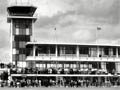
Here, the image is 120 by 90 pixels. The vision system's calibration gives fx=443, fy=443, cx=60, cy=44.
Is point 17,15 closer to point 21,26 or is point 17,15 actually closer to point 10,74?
point 21,26

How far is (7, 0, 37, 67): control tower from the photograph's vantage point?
9931 centimetres

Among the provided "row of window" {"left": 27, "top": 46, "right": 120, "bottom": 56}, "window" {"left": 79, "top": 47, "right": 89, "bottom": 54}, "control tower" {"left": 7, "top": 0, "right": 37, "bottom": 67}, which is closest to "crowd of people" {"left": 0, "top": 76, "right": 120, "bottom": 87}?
"row of window" {"left": 27, "top": 46, "right": 120, "bottom": 56}

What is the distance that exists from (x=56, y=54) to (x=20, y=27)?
43.6 ft

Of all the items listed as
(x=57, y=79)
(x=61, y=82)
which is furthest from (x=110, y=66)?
(x=61, y=82)

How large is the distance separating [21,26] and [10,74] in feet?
67.4

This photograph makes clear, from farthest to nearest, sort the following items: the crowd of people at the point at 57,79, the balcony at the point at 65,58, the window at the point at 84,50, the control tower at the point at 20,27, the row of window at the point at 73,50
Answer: the control tower at the point at 20,27
the window at the point at 84,50
the row of window at the point at 73,50
the balcony at the point at 65,58
the crowd of people at the point at 57,79

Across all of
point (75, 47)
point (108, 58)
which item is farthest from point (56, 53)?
point (108, 58)

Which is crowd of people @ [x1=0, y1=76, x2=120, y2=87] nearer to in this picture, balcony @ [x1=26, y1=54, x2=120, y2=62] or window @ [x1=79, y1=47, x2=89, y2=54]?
balcony @ [x1=26, y1=54, x2=120, y2=62]

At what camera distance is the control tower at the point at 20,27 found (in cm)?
9931

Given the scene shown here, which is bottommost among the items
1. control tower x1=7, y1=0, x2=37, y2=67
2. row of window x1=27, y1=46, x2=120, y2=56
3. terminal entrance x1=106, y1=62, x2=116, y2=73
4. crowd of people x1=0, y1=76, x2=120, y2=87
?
crowd of people x1=0, y1=76, x2=120, y2=87

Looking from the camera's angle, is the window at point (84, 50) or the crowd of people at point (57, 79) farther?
the window at point (84, 50)

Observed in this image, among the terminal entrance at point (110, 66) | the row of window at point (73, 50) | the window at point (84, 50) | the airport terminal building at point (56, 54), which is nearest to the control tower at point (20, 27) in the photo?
the airport terminal building at point (56, 54)

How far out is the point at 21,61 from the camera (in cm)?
9850

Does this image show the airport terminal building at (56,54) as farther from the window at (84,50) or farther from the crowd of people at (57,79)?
the crowd of people at (57,79)
